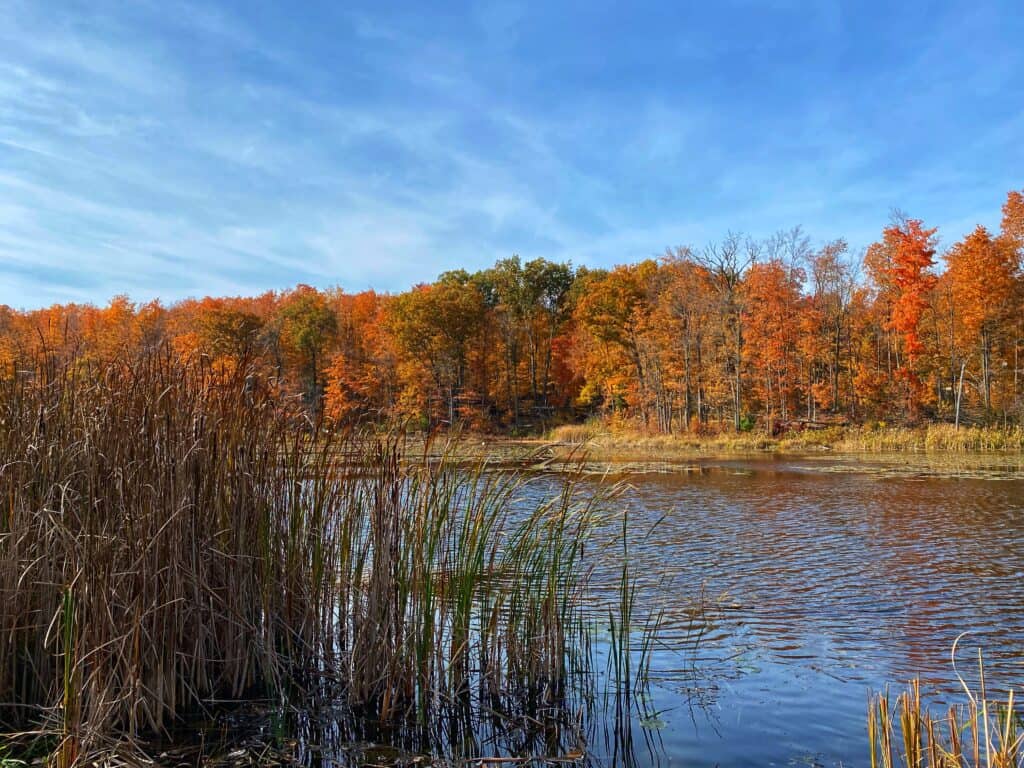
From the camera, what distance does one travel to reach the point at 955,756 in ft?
9.82

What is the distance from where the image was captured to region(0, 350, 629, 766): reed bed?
3.85 meters

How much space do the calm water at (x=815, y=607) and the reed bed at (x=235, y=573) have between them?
1.03m

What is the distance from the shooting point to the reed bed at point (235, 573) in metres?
3.85

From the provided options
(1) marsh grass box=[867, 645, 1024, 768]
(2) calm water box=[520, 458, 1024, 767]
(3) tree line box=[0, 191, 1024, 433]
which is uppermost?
(3) tree line box=[0, 191, 1024, 433]

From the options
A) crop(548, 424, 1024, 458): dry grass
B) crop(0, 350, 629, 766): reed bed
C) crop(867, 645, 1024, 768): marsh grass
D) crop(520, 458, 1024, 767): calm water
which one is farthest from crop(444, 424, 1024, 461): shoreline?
crop(867, 645, 1024, 768): marsh grass

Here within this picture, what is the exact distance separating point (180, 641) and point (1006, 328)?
132ft

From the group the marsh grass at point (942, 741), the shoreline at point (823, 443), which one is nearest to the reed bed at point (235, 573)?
the marsh grass at point (942, 741)

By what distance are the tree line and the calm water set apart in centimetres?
2202

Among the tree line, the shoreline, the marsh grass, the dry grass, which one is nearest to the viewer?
the marsh grass

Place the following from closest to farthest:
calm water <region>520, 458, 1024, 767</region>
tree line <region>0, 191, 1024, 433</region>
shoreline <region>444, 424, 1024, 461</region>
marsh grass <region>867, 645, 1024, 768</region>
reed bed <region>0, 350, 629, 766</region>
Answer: marsh grass <region>867, 645, 1024, 768</region>, reed bed <region>0, 350, 629, 766</region>, calm water <region>520, 458, 1024, 767</region>, shoreline <region>444, 424, 1024, 461</region>, tree line <region>0, 191, 1024, 433</region>

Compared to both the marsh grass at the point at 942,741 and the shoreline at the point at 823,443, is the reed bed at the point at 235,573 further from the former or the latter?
the shoreline at the point at 823,443

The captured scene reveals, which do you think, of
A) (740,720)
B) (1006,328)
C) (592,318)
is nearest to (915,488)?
(740,720)

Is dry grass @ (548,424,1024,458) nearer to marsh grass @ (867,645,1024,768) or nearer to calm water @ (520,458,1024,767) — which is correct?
calm water @ (520,458,1024,767)

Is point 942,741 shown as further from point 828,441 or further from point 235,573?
point 828,441
